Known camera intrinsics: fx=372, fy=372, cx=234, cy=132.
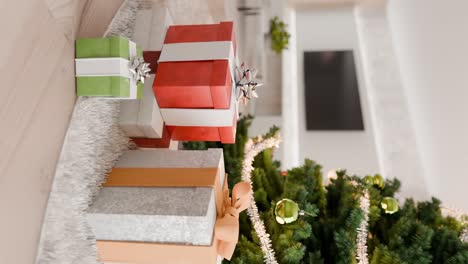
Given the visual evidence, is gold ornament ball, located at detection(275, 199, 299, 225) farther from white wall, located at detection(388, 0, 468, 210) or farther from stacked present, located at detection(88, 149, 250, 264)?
white wall, located at detection(388, 0, 468, 210)

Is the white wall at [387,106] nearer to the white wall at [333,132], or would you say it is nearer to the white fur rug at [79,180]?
the white wall at [333,132]

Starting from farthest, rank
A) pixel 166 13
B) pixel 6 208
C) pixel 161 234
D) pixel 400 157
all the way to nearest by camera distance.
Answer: pixel 400 157, pixel 166 13, pixel 161 234, pixel 6 208

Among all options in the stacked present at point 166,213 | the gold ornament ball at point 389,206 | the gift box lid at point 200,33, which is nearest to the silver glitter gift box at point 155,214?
the stacked present at point 166,213

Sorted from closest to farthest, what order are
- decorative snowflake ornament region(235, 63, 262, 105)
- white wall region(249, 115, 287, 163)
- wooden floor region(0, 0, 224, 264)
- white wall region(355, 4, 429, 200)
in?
1. wooden floor region(0, 0, 224, 264)
2. decorative snowflake ornament region(235, 63, 262, 105)
3. white wall region(249, 115, 287, 163)
4. white wall region(355, 4, 429, 200)

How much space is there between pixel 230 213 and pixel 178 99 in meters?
0.20

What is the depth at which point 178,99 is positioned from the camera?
0.60 meters

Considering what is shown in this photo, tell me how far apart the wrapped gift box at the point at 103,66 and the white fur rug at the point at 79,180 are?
0.03 metres

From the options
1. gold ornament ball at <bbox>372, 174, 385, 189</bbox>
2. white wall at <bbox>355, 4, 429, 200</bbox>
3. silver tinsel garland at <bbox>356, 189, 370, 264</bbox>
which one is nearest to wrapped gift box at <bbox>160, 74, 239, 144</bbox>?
silver tinsel garland at <bbox>356, 189, 370, 264</bbox>

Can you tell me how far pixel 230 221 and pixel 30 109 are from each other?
0.31 metres

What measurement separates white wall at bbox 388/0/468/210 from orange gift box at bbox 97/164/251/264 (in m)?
1.19

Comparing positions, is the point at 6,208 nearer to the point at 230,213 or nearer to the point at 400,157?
the point at 230,213

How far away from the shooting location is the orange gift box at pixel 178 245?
1.74 feet

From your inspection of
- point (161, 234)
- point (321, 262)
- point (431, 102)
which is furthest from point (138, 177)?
point (431, 102)

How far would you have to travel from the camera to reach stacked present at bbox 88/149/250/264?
0.52 metres
